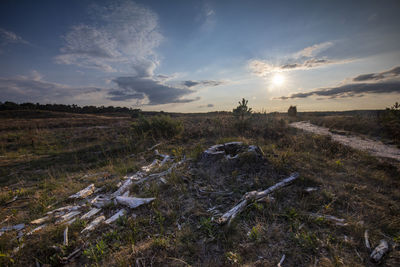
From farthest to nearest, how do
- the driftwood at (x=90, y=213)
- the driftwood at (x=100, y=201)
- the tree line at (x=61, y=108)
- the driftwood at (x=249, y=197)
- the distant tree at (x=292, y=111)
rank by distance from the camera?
the tree line at (x=61, y=108) → the distant tree at (x=292, y=111) → the driftwood at (x=100, y=201) → the driftwood at (x=90, y=213) → the driftwood at (x=249, y=197)

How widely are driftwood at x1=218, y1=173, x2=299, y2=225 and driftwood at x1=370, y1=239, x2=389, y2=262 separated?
1786 mm

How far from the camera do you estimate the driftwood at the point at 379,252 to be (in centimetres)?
235

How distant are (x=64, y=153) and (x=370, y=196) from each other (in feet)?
46.6

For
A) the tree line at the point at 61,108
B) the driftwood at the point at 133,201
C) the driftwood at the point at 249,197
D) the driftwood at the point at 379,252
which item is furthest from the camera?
the tree line at the point at 61,108

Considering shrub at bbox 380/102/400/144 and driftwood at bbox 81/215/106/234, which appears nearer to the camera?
driftwood at bbox 81/215/106/234

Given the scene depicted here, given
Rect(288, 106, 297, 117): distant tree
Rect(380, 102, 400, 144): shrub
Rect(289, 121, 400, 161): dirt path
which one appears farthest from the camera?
Rect(288, 106, 297, 117): distant tree

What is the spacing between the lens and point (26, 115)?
105ft

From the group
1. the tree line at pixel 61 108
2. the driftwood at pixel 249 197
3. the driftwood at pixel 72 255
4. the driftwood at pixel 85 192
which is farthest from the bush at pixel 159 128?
the tree line at pixel 61 108

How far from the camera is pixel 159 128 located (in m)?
11.1

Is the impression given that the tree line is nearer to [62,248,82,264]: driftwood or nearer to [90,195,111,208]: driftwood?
[90,195,111,208]: driftwood

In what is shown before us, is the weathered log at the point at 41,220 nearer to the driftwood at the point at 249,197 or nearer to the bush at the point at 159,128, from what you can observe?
the driftwood at the point at 249,197

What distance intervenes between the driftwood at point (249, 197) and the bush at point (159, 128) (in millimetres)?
7937

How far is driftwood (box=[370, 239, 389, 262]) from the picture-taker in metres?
2.35

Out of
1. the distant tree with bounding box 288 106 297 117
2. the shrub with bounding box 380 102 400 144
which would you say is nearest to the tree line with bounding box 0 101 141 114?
→ the distant tree with bounding box 288 106 297 117
